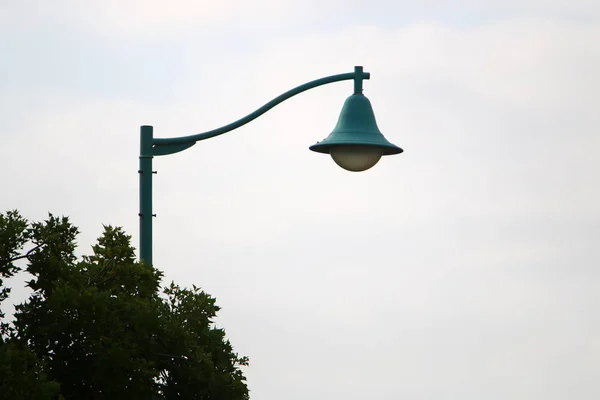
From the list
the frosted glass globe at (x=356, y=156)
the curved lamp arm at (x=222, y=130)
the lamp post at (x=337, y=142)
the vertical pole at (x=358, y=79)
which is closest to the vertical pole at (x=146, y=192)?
the lamp post at (x=337, y=142)

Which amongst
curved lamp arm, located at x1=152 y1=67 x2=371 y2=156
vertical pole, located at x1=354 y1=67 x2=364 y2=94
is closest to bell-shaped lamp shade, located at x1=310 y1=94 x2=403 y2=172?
vertical pole, located at x1=354 y1=67 x2=364 y2=94

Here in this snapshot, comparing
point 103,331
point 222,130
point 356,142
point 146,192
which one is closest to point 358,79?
point 356,142

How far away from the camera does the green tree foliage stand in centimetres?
1108

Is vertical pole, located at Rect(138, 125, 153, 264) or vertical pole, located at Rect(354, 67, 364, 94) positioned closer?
vertical pole, located at Rect(138, 125, 153, 264)

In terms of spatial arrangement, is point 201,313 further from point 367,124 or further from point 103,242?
point 367,124

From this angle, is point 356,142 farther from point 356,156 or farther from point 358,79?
point 358,79

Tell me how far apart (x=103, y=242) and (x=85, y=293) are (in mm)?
1595

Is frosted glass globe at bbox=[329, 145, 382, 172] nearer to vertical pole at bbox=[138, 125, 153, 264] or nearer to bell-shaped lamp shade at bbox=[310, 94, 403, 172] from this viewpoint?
bell-shaped lamp shade at bbox=[310, 94, 403, 172]

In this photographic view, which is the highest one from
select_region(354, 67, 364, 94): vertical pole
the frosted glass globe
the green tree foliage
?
select_region(354, 67, 364, 94): vertical pole

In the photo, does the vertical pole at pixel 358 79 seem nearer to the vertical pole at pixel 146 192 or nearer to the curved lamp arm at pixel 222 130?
the curved lamp arm at pixel 222 130

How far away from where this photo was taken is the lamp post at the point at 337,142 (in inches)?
448

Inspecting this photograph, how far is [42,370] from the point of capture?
10.6 meters

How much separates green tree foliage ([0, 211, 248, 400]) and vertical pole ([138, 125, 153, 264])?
537 millimetres

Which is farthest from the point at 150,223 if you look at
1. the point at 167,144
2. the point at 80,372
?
the point at 80,372
